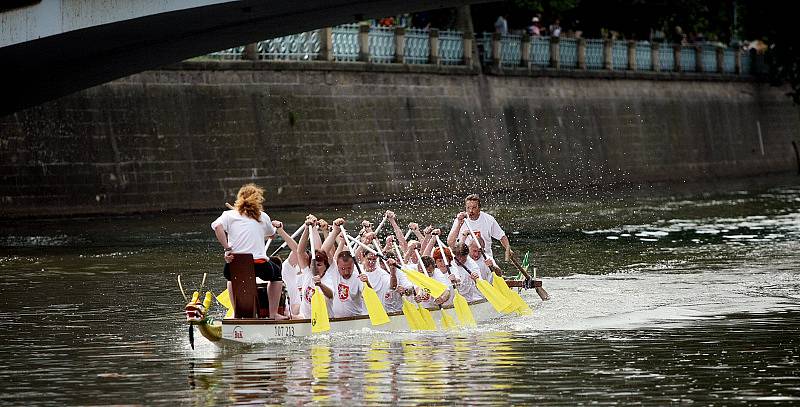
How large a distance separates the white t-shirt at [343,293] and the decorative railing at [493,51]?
2126 centimetres

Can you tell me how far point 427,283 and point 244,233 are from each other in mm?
2803

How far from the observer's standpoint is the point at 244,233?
17.7 meters

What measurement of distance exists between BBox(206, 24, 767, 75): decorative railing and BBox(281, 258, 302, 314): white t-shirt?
20.9m

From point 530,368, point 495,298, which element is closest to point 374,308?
point 495,298

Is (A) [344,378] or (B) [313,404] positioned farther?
(A) [344,378]

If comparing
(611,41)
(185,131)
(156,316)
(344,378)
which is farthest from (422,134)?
(344,378)

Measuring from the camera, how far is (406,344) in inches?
707

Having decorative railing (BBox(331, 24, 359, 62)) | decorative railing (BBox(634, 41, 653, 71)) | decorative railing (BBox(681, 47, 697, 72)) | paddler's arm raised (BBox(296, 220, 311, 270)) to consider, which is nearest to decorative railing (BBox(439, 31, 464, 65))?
decorative railing (BBox(331, 24, 359, 62))

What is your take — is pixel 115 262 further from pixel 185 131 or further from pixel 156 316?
pixel 185 131

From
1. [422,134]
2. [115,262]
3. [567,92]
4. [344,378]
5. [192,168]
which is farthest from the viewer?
[567,92]

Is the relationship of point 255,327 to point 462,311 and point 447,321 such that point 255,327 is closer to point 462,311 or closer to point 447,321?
point 447,321

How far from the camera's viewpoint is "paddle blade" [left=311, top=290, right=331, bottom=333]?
58.8 ft

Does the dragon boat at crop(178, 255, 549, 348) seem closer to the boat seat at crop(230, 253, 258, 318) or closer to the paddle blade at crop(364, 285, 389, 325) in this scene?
the boat seat at crop(230, 253, 258, 318)

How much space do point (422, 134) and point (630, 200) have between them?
556cm
